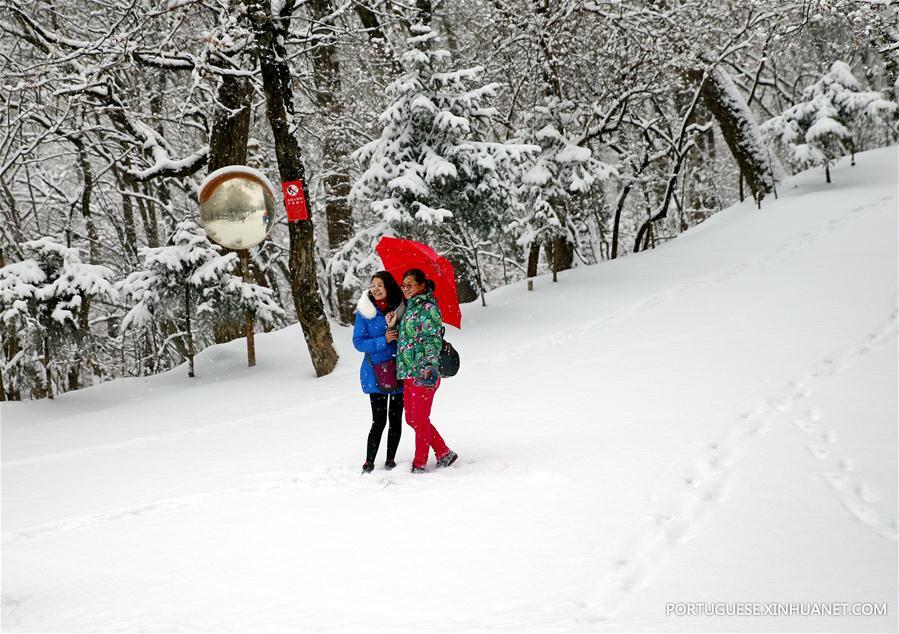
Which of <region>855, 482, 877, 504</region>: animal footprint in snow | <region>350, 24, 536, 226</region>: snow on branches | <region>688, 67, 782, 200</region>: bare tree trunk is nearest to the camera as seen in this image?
<region>855, 482, 877, 504</region>: animal footprint in snow

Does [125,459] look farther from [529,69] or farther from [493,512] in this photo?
[529,69]

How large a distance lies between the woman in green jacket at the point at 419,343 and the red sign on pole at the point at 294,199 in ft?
16.1

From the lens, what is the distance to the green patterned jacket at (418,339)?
5832mm

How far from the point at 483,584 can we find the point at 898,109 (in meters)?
18.9

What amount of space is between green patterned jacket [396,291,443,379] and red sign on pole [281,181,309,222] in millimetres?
5001

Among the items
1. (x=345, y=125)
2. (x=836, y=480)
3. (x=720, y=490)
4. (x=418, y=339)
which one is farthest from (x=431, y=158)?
(x=836, y=480)

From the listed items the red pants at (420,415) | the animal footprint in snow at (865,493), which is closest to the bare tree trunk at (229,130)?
the red pants at (420,415)

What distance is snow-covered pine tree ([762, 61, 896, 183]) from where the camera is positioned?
693 inches

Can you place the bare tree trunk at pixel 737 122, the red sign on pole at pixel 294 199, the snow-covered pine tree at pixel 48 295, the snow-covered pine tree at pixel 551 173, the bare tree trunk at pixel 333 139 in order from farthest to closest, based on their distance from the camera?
the bare tree trunk at pixel 737 122 → the bare tree trunk at pixel 333 139 → the snow-covered pine tree at pixel 551 173 → the snow-covered pine tree at pixel 48 295 → the red sign on pole at pixel 294 199

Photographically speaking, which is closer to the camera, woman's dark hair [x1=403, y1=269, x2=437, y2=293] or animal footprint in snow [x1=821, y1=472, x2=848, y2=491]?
animal footprint in snow [x1=821, y1=472, x2=848, y2=491]

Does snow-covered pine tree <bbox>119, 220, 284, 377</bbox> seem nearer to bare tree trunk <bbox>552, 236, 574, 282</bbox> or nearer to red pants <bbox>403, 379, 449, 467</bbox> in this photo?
red pants <bbox>403, 379, 449, 467</bbox>

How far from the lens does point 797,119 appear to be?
18.5 metres

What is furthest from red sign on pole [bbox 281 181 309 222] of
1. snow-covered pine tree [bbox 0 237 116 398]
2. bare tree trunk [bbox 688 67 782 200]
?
bare tree trunk [bbox 688 67 782 200]

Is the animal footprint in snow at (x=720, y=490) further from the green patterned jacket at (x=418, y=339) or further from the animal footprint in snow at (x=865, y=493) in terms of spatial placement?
the green patterned jacket at (x=418, y=339)
